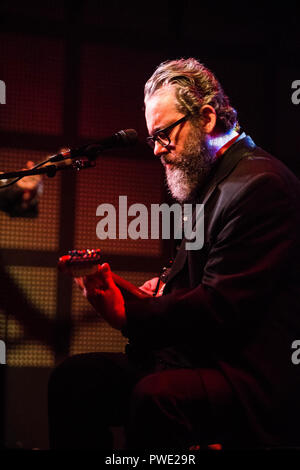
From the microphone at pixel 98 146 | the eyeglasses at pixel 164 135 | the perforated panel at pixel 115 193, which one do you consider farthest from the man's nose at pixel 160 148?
the perforated panel at pixel 115 193

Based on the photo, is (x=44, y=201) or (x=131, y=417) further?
(x=44, y=201)

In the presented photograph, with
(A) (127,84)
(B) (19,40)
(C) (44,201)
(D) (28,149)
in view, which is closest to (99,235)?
(C) (44,201)

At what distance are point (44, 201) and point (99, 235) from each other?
1.67 ft

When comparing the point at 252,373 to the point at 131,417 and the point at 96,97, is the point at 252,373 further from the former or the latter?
the point at 96,97

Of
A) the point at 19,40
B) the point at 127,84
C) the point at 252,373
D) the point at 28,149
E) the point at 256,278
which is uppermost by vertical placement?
the point at 19,40

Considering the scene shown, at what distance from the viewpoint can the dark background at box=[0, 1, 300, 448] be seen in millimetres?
4164

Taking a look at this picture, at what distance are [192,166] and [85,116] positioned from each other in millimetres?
2125

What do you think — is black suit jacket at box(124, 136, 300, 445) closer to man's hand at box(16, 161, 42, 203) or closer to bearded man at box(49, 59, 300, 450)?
bearded man at box(49, 59, 300, 450)

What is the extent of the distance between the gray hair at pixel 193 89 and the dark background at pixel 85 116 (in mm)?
Answer: 1877

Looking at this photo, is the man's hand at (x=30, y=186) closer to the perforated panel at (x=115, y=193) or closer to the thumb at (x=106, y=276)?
the perforated panel at (x=115, y=193)

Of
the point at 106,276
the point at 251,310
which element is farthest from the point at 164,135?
the point at 251,310

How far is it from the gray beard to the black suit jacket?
355 millimetres

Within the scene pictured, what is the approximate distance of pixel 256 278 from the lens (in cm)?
192

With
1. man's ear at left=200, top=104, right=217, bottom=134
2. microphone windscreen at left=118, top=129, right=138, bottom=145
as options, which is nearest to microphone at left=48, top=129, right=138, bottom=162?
microphone windscreen at left=118, top=129, right=138, bottom=145
